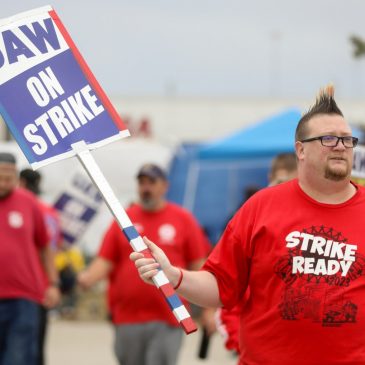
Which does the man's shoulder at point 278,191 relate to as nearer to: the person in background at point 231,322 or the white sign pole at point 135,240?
the white sign pole at point 135,240

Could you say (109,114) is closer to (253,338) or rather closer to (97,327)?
(253,338)

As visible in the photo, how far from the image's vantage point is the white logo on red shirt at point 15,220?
8.65 metres

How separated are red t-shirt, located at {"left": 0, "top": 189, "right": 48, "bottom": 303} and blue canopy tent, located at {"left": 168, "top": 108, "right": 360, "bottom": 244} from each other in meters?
4.78

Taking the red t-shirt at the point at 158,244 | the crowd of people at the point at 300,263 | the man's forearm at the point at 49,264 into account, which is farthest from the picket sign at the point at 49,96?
the man's forearm at the point at 49,264

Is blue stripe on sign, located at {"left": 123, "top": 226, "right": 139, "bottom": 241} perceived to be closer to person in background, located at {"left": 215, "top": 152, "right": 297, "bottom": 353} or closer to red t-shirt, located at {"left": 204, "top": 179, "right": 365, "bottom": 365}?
red t-shirt, located at {"left": 204, "top": 179, "right": 365, "bottom": 365}

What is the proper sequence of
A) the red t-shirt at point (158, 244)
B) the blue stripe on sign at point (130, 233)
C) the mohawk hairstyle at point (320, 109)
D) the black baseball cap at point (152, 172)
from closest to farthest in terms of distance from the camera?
the blue stripe on sign at point (130, 233) < the mohawk hairstyle at point (320, 109) < the red t-shirt at point (158, 244) < the black baseball cap at point (152, 172)

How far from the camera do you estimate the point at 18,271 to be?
864cm

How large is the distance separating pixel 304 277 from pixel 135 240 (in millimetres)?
740

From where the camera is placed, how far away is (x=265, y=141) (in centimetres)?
1375

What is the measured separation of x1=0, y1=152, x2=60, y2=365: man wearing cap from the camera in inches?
339

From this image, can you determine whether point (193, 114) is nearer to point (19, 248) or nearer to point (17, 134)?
point (19, 248)

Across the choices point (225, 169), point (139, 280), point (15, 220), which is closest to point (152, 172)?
point (139, 280)

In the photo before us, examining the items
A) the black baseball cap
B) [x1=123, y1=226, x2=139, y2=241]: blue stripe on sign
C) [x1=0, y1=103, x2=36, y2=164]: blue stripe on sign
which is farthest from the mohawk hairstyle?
the black baseball cap

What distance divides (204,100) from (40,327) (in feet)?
93.5
